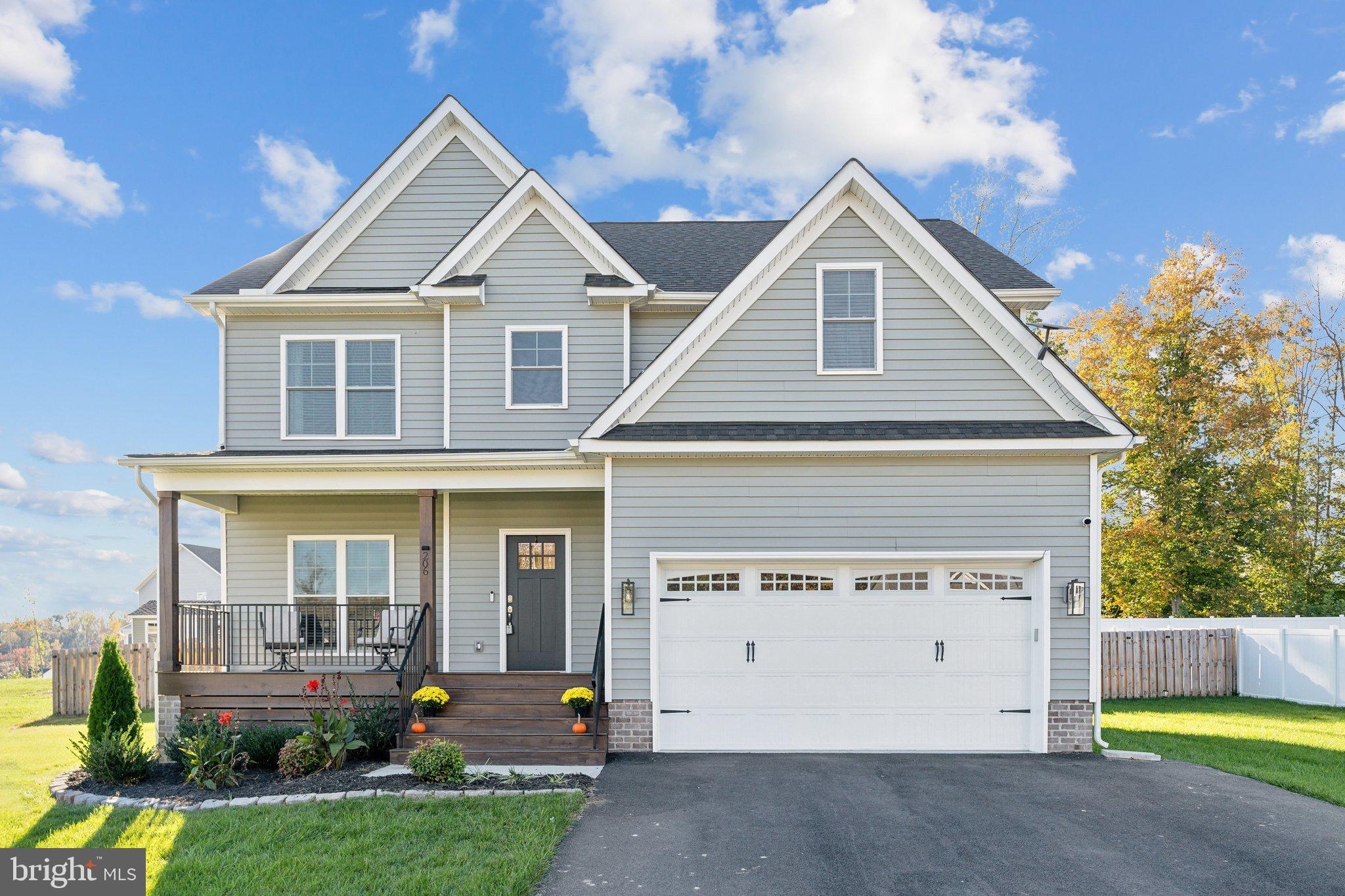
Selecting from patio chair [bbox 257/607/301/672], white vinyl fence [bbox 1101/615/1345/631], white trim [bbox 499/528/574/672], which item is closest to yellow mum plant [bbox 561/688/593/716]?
white trim [bbox 499/528/574/672]


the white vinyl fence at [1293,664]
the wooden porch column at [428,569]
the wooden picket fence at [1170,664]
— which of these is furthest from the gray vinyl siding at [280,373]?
the white vinyl fence at [1293,664]

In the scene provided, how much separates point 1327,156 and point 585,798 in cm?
2711

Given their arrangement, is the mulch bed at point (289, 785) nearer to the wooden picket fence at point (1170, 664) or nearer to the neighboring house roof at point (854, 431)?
the neighboring house roof at point (854, 431)

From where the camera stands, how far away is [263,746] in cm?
993

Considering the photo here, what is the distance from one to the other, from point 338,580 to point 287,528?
1167 millimetres

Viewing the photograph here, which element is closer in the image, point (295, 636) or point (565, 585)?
point (295, 636)

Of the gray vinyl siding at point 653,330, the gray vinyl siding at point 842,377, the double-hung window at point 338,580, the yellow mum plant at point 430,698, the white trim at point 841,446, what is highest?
the gray vinyl siding at point 653,330

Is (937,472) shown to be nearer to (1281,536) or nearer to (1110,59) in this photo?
(1110,59)

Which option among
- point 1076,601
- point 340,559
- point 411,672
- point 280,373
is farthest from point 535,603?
point 1076,601

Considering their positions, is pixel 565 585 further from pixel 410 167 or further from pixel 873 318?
pixel 410 167

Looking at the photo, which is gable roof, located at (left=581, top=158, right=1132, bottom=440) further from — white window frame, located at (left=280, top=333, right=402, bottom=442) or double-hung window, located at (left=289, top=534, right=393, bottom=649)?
double-hung window, located at (left=289, top=534, right=393, bottom=649)

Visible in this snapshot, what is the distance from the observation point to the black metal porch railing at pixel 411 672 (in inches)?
406

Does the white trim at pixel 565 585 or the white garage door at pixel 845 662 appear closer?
the white garage door at pixel 845 662

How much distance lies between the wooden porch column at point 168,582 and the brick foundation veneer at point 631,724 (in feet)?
19.6
